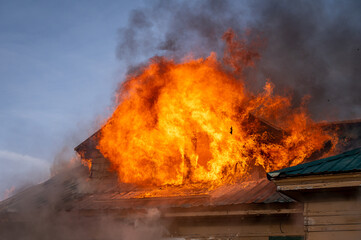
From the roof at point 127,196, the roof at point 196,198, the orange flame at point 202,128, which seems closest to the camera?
the roof at point 196,198

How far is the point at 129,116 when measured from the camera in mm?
14484

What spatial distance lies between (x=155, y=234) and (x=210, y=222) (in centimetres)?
160

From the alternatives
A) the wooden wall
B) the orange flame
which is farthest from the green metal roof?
the orange flame

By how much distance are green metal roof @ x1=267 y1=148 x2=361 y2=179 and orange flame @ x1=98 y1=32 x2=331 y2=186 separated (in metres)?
4.15

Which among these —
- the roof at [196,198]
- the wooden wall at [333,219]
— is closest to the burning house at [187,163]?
the roof at [196,198]

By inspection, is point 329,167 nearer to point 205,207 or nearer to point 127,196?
point 205,207

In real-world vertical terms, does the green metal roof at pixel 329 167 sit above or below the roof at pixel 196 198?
above

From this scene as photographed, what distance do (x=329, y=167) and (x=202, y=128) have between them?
6.18 metres

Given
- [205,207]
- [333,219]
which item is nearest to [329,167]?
[333,219]

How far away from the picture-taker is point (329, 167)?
7617mm

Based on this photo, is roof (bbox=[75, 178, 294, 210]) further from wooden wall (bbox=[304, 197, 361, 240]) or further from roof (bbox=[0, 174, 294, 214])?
wooden wall (bbox=[304, 197, 361, 240])

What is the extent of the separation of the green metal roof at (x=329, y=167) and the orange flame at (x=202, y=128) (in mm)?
4149

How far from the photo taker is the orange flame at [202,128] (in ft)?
41.3

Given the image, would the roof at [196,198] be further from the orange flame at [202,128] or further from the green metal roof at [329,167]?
the green metal roof at [329,167]
